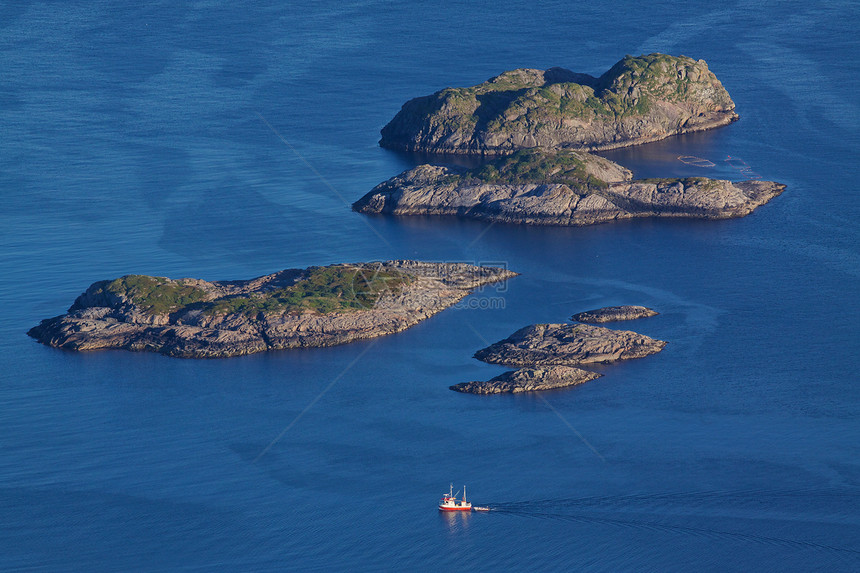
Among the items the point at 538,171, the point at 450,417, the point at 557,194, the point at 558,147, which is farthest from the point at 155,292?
the point at 558,147

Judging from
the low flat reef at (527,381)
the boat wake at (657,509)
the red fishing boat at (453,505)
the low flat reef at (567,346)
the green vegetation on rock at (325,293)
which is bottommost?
the boat wake at (657,509)

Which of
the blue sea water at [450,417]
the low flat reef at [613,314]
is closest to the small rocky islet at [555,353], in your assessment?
the blue sea water at [450,417]

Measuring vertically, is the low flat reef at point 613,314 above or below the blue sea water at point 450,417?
above

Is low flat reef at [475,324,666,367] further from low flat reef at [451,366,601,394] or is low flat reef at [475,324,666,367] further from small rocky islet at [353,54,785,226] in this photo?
small rocky islet at [353,54,785,226]

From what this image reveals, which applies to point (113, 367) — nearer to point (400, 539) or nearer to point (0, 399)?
point (0, 399)

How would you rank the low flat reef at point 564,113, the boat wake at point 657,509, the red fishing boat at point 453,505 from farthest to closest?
1. the low flat reef at point 564,113
2. the red fishing boat at point 453,505
3. the boat wake at point 657,509

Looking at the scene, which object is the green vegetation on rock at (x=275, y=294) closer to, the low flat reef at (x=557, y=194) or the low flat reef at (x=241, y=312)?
the low flat reef at (x=241, y=312)

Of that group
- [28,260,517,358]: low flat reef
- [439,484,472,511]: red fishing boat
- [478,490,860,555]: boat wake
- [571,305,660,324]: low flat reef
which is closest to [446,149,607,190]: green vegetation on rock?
[28,260,517,358]: low flat reef
